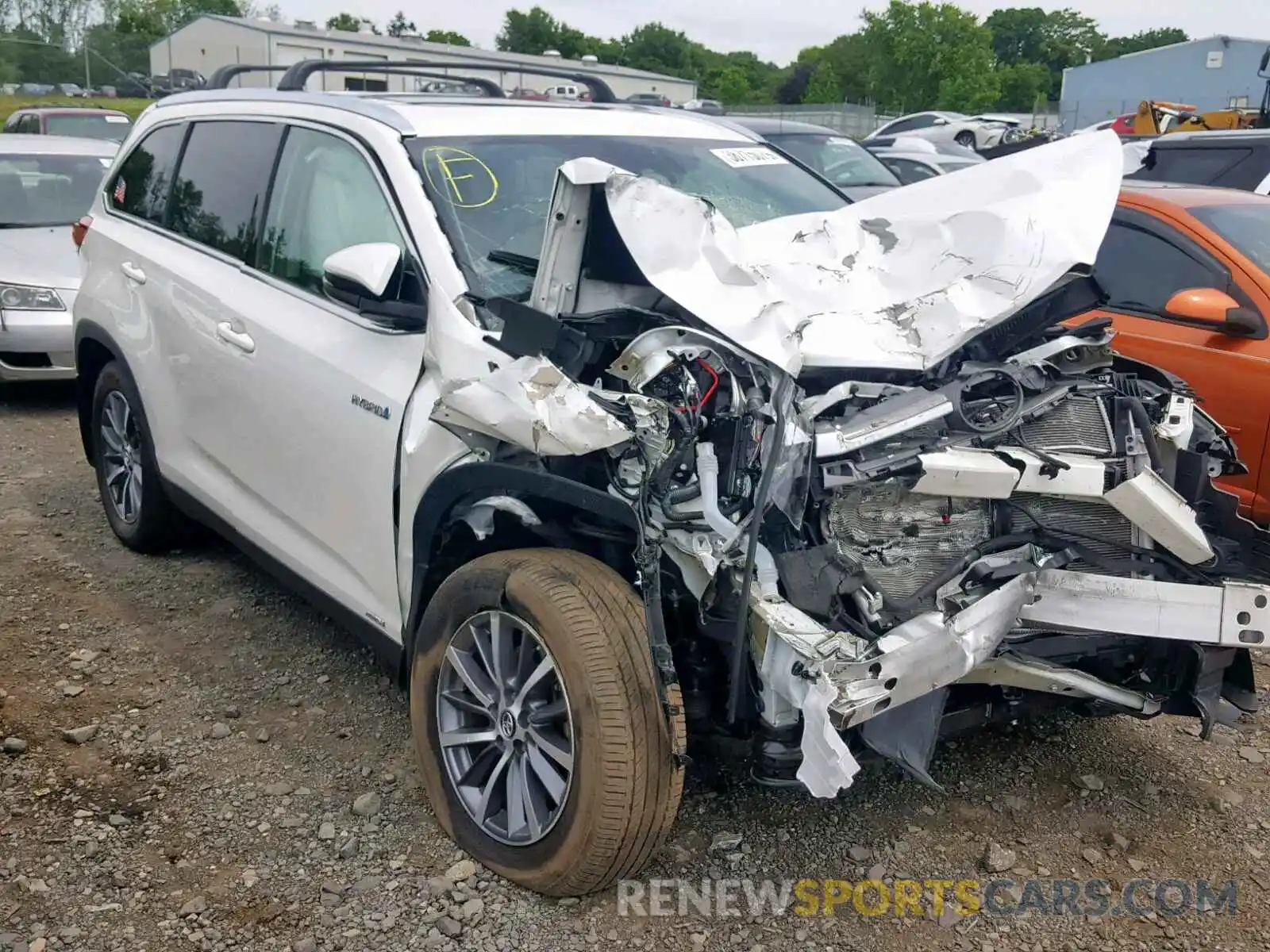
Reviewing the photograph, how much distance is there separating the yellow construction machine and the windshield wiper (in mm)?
12346

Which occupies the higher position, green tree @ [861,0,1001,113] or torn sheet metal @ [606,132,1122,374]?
green tree @ [861,0,1001,113]

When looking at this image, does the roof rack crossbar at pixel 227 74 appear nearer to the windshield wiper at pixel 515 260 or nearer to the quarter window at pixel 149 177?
the quarter window at pixel 149 177

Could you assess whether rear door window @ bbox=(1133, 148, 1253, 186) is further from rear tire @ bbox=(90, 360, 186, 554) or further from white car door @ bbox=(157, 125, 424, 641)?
rear tire @ bbox=(90, 360, 186, 554)

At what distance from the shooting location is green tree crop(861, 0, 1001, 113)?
5728 cm

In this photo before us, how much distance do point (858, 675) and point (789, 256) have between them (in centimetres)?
130

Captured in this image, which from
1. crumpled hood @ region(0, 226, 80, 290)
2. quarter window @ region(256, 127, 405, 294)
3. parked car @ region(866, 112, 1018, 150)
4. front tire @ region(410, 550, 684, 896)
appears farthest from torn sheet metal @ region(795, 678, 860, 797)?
parked car @ region(866, 112, 1018, 150)

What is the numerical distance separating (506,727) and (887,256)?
1633 millimetres

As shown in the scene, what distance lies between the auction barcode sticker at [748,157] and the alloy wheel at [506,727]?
6.71 feet

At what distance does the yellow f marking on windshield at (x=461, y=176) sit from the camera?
3.41 metres

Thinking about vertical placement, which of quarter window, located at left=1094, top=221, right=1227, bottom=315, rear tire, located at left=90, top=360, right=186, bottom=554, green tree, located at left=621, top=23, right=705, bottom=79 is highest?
green tree, located at left=621, top=23, right=705, bottom=79

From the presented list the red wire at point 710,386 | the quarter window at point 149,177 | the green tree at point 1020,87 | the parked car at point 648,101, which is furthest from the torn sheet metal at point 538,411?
the green tree at point 1020,87

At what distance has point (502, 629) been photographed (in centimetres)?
286

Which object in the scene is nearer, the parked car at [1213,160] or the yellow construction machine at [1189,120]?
the parked car at [1213,160]

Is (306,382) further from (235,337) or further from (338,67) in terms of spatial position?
(338,67)
